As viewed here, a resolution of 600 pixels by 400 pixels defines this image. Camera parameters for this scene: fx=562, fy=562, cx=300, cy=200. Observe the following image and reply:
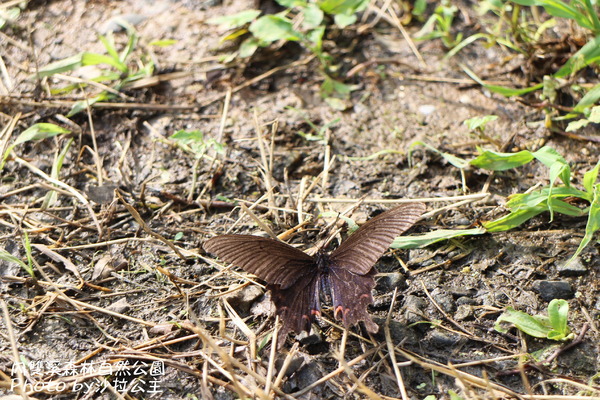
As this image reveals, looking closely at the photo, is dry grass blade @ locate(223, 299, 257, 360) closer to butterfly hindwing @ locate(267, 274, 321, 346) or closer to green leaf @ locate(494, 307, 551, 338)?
butterfly hindwing @ locate(267, 274, 321, 346)

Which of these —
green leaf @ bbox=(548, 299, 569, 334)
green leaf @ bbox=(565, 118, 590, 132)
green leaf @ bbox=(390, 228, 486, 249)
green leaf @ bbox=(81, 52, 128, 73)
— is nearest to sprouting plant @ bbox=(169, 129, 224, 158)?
green leaf @ bbox=(81, 52, 128, 73)

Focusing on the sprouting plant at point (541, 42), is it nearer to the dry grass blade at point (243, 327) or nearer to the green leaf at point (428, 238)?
the green leaf at point (428, 238)

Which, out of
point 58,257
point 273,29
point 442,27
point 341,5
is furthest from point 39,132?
point 442,27

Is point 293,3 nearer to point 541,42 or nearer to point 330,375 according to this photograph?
point 541,42

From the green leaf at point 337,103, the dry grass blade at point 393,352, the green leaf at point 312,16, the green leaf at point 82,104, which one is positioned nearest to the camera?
the dry grass blade at point 393,352

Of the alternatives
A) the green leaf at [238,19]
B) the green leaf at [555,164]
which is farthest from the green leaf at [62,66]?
the green leaf at [555,164]
